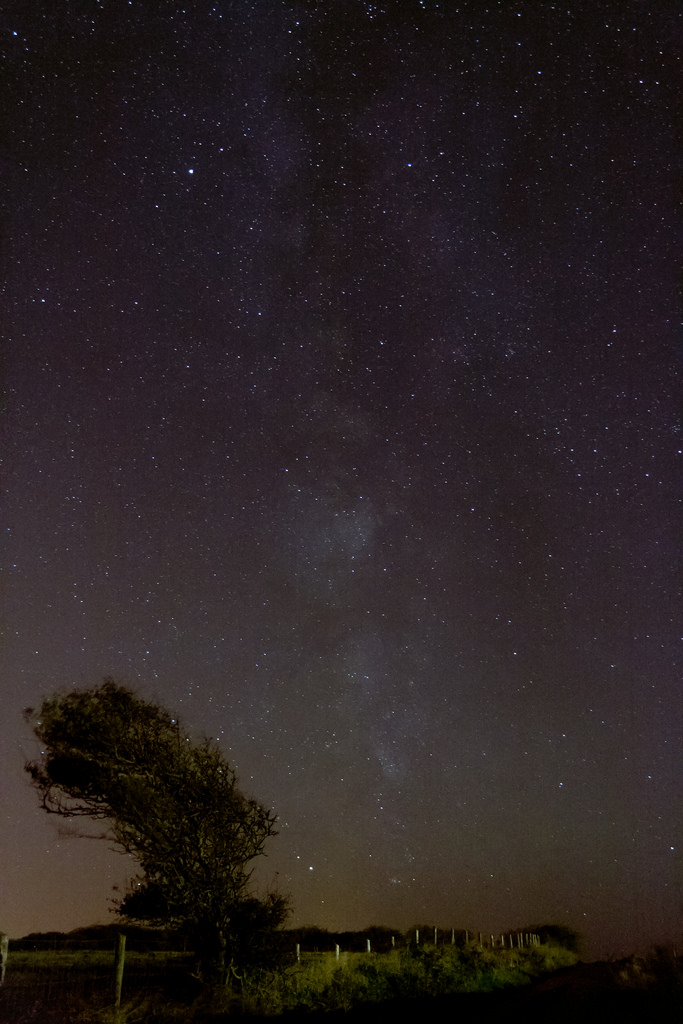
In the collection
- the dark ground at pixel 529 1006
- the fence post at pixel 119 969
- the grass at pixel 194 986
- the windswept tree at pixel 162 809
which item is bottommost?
the dark ground at pixel 529 1006

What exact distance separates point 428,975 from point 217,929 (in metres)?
5.10

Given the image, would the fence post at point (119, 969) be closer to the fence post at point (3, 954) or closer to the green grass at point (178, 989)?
the green grass at point (178, 989)

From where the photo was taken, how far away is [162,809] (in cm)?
1073

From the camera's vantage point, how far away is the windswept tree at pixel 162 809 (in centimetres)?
1066

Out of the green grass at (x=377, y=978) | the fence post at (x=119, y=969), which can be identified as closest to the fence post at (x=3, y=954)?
the fence post at (x=119, y=969)

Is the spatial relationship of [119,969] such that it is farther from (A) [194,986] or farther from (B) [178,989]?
(A) [194,986]

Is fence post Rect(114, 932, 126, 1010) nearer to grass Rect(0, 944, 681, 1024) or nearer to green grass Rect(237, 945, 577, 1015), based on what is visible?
grass Rect(0, 944, 681, 1024)

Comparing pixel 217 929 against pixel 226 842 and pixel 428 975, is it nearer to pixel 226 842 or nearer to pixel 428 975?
pixel 226 842

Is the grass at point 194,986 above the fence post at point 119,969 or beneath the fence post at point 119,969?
beneath

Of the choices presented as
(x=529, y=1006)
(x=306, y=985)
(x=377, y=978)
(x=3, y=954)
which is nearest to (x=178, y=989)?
(x=306, y=985)

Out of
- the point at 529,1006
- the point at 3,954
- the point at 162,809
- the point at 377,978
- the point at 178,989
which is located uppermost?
the point at 162,809

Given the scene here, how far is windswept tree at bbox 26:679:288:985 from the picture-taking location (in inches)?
420

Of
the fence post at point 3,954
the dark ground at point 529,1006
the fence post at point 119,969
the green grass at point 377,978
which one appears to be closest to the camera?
the dark ground at point 529,1006

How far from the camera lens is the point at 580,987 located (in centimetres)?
1605
